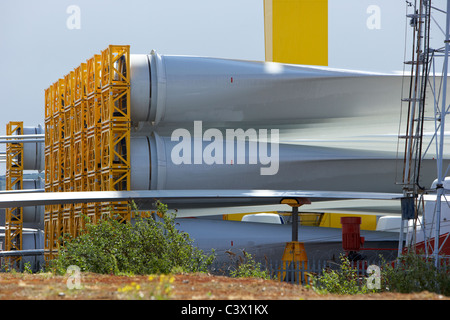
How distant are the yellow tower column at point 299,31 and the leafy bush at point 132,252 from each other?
2002 centimetres

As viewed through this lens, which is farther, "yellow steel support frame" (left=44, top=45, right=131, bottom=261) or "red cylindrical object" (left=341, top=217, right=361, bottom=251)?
"yellow steel support frame" (left=44, top=45, right=131, bottom=261)

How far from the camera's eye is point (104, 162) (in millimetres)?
26188

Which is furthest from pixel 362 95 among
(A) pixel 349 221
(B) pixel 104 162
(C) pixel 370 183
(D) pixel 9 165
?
(D) pixel 9 165

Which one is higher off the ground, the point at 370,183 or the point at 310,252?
the point at 370,183

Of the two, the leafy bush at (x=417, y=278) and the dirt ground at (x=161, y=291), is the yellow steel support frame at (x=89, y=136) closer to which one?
the leafy bush at (x=417, y=278)

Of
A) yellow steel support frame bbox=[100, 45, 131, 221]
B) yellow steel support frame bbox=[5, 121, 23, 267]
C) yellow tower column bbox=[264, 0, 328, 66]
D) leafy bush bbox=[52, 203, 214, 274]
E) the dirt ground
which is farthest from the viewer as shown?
yellow steel support frame bbox=[5, 121, 23, 267]

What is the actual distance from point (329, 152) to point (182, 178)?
6.16 metres

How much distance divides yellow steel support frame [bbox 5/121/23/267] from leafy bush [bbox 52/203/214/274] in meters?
26.5

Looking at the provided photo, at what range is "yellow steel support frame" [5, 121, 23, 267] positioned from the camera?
4231cm

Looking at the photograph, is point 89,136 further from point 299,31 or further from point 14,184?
point 14,184

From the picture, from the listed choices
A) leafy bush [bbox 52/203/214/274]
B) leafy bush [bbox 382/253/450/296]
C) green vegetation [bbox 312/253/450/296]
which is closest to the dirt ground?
green vegetation [bbox 312/253/450/296]

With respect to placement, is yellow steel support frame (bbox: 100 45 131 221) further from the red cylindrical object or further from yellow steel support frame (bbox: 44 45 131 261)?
the red cylindrical object

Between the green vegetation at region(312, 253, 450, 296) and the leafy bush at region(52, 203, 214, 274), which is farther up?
the leafy bush at region(52, 203, 214, 274)

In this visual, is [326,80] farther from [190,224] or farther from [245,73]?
[190,224]
